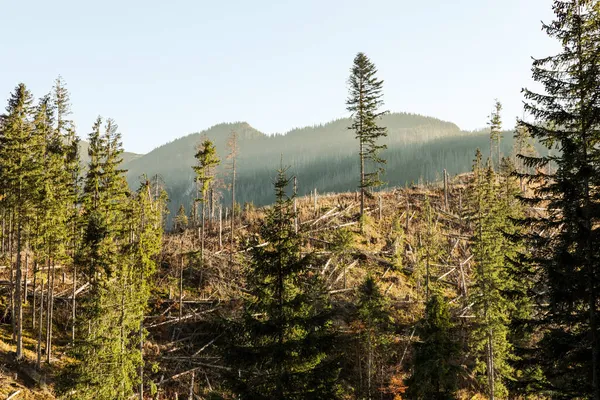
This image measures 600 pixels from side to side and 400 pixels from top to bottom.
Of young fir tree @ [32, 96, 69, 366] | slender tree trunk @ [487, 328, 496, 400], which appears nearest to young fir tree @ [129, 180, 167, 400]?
young fir tree @ [32, 96, 69, 366]

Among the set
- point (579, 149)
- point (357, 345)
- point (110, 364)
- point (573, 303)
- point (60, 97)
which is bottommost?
point (357, 345)

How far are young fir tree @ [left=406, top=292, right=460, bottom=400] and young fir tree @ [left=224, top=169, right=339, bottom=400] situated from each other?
42.0 feet

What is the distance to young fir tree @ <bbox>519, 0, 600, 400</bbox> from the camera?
11609mm

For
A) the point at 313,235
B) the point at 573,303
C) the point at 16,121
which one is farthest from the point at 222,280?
the point at 573,303

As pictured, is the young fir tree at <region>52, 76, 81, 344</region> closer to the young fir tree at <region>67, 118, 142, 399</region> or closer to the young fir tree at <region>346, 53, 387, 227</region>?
the young fir tree at <region>67, 118, 142, 399</region>

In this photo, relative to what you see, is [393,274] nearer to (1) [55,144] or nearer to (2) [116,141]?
(2) [116,141]

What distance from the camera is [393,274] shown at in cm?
A: 3984

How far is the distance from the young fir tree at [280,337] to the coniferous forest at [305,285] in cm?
6

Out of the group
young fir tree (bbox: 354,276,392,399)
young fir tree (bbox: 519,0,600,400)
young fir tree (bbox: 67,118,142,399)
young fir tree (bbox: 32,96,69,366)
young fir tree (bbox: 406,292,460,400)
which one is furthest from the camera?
young fir tree (bbox: 354,276,392,399)

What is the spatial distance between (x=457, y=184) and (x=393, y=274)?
30525 mm

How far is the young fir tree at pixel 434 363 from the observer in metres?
23.7

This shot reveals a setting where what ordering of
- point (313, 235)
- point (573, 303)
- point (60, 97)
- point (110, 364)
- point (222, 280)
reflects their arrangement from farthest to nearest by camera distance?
1. point (313, 235)
2. point (60, 97)
3. point (222, 280)
4. point (110, 364)
5. point (573, 303)

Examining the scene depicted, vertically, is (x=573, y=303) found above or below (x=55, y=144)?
below

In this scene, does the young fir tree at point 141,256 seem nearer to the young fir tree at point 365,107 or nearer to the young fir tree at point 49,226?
the young fir tree at point 49,226
